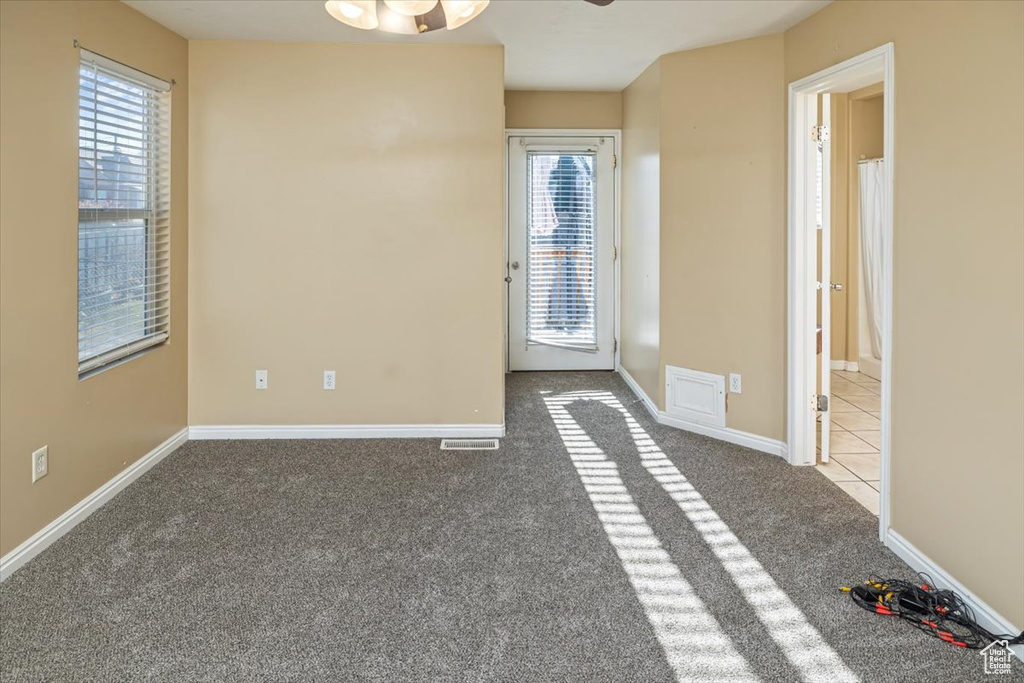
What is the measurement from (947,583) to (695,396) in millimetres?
2083

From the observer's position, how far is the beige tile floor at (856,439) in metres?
3.52

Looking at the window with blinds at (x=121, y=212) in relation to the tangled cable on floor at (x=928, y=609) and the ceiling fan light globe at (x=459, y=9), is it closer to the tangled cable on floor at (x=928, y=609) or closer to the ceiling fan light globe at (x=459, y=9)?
the ceiling fan light globe at (x=459, y=9)

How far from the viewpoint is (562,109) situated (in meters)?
6.02

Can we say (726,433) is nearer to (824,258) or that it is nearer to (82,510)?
(824,258)

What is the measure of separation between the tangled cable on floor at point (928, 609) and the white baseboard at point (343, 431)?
241 cm

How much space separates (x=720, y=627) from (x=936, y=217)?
5.17ft

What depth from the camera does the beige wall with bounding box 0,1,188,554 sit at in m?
2.61

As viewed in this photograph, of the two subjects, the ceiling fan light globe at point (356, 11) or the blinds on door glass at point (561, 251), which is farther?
the blinds on door glass at point (561, 251)

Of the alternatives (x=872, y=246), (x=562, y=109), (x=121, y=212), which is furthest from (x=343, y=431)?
(x=872, y=246)

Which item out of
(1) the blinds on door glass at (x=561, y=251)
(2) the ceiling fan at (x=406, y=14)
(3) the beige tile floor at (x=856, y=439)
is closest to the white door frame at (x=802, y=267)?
(3) the beige tile floor at (x=856, y=439)

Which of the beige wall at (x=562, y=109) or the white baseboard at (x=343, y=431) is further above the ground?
the beige wall at (x=562, y=109)

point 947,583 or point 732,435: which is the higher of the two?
point 732,435

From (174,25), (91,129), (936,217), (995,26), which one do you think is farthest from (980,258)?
(174,25)

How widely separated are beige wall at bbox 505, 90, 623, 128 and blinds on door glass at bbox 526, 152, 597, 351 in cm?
27
